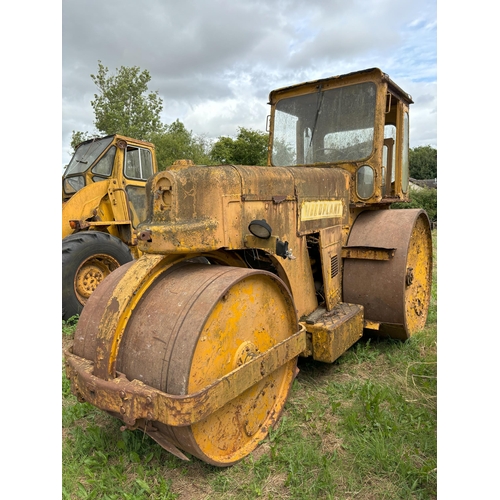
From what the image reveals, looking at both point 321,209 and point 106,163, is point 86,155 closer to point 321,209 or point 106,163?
point 106,163

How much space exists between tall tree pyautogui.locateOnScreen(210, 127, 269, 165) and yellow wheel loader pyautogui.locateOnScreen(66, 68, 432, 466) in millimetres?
20886

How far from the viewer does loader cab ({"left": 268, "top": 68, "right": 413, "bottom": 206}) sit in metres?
3.94

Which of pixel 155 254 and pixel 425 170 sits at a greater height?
pixel 425 170

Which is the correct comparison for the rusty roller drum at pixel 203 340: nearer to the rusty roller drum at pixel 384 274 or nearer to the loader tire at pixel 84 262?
the rusty roller drum at pixel 384 274

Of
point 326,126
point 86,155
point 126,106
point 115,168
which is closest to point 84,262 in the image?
point 115,168

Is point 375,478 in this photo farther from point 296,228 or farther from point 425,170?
point 425,170

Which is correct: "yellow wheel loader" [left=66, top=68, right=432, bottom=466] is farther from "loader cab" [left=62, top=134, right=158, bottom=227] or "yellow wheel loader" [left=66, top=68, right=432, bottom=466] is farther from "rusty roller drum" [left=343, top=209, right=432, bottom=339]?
"loader cab" [left=62, top=134, right=158, bottom=227]

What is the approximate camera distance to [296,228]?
3305 millimetres

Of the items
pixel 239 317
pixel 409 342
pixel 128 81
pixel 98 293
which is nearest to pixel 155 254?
pixel 98 293

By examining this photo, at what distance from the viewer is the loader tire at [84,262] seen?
5172 mm

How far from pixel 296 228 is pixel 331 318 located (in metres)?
0.80

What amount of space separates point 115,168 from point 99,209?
A: 67cm

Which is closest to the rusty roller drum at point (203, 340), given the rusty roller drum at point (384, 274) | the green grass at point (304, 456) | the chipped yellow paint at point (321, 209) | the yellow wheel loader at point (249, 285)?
the yellow wheel loader at point (249, 285)

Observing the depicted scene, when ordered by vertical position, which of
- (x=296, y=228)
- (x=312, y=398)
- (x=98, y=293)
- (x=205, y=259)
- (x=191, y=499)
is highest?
(x=296, y=228)
